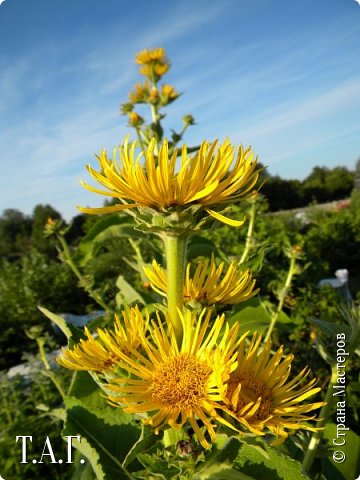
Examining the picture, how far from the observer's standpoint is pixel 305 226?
270 inches

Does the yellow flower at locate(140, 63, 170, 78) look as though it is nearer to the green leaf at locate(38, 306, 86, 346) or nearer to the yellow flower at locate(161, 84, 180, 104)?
the yellow flower at locate(161, 84, 180, 104)

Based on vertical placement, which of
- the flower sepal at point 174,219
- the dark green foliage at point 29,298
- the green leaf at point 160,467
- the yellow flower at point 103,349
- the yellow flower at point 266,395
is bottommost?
the dark green foliage at point 29,298

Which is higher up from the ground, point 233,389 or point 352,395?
point 233,389

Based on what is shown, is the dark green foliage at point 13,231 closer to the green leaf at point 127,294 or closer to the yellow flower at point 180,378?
the green leaf at point 127,294

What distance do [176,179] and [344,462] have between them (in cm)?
63

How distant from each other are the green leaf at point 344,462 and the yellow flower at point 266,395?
324 millimetres

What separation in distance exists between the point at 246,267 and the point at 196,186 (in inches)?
9.1

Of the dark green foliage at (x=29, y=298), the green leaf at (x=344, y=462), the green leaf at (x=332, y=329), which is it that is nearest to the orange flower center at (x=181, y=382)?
the green leaf at (x=332, y=329)

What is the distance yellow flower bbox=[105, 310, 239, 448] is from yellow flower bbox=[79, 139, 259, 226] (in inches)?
4.8

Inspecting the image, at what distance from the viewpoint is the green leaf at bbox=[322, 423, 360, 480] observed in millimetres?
751

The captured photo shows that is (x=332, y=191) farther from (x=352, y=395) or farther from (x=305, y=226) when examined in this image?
(x=352, y=395)

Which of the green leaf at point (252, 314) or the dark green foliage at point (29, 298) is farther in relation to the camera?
the dark green foliage at point (29, 298)

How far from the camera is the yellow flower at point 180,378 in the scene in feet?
1.40

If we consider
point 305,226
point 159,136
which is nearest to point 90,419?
point 159,136
